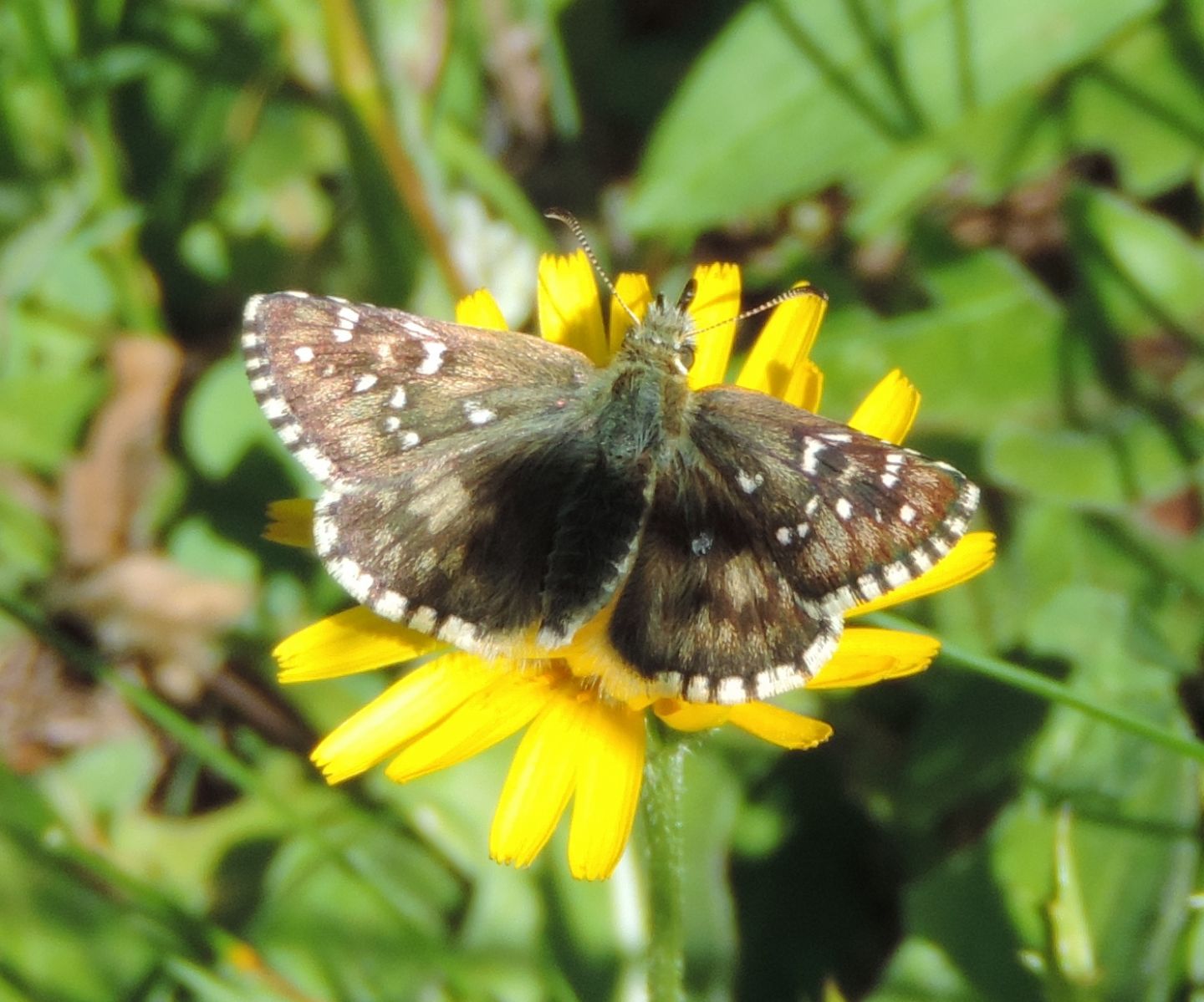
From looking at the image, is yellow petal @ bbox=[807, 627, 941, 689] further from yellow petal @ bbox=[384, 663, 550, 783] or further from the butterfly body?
yellow petal @ bbox=[384, 663, 550, 783]

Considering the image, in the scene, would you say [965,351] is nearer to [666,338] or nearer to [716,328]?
[716,328]

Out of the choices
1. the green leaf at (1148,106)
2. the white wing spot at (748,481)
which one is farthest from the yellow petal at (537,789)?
the green leaf at (1148,106)

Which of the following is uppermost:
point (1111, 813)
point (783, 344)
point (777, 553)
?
point (783, 344)

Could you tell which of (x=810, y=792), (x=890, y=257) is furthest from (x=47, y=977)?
→ (x=890, y=257)

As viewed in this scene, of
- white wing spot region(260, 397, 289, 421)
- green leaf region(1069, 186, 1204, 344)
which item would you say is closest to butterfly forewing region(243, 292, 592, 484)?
white wing spot region(260, 397, 289, 421)

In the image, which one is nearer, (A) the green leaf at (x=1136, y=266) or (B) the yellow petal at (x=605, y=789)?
(B) the yellow petal at (x=605, y=789)

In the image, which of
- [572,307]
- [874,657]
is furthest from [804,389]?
[874,657]

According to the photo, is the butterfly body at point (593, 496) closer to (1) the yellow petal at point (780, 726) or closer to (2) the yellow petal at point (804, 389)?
(1) the yellow petal at point (780, 726)
